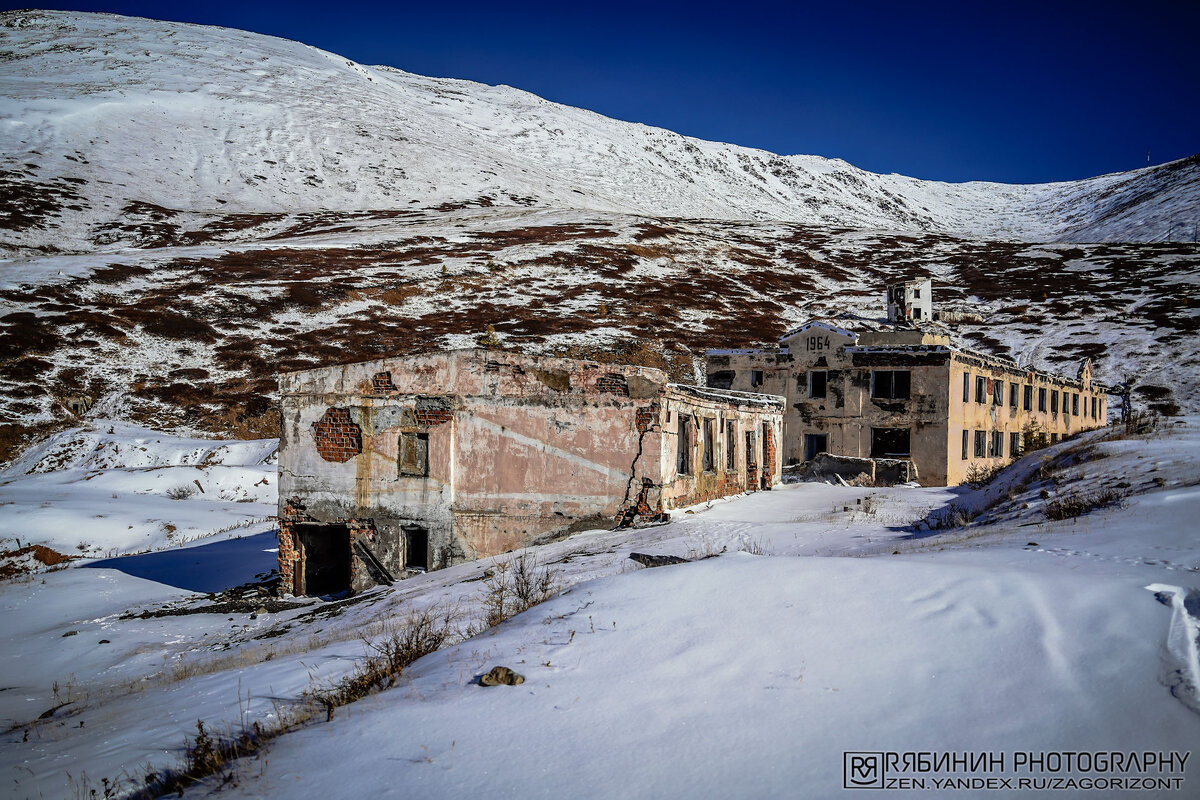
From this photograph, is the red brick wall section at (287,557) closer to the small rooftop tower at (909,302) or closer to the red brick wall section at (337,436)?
the red brick wall section at (337,436)

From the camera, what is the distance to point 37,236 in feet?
228

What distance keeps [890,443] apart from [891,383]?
7.87ft

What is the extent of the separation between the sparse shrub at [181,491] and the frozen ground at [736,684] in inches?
689

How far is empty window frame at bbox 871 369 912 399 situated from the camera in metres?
31.3

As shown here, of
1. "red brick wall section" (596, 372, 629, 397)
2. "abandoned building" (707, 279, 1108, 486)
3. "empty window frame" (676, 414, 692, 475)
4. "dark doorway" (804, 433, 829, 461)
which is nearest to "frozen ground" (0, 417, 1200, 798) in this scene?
"red brick wall section" (596, 372, 629, 397)

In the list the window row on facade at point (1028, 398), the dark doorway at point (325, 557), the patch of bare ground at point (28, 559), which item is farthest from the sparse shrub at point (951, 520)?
the patch of bare ground at point (28, 559)

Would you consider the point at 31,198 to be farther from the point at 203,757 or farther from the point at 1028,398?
the point at 203,757

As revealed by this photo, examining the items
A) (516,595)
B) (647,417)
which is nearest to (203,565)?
(647,417)

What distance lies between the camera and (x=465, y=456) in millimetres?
16125

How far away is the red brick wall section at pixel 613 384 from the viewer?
1553 centimetres

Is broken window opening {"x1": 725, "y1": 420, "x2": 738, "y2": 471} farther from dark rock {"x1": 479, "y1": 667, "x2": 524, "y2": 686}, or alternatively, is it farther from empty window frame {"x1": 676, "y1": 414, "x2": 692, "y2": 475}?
dark rock {"x1": 479, "y1": 667, "x2": 524, "y2": 686}

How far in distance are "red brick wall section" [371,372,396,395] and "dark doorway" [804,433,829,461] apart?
20787 mm

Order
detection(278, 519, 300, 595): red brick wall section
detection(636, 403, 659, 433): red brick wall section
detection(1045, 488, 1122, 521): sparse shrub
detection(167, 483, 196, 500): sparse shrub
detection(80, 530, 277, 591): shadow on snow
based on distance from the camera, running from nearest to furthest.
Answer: detection(1045, 488, 1122, 521): sparse shrub
detection(636, 403, 659, 433): red brick wall section
detection(278, 519, 300, 595): red brick wall section
detection(80, 530, 277, 591): shadow on snow
detection(167, 483, 196, 500): sparse shrub

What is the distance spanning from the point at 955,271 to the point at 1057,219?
75799 mm
